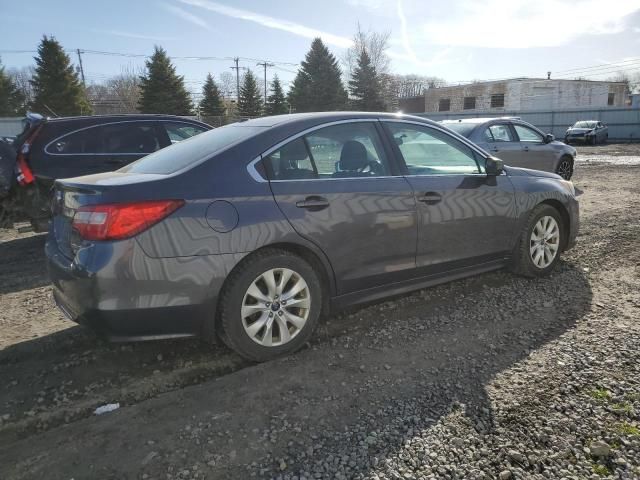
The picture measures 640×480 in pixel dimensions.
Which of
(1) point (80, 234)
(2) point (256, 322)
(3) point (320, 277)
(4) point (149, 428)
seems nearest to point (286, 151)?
(3) point (320, 277)

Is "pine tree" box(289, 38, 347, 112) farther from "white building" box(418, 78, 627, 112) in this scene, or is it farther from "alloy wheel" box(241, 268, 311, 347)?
Answer: "alloy wheel" box(241, 268, 311, 347)

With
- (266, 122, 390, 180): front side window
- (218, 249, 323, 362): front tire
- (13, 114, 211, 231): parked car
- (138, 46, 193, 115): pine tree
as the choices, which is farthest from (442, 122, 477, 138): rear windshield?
(138, 46, 193, 115): pine tree

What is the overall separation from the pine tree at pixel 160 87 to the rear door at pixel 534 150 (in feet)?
121

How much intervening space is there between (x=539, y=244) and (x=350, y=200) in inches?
91.1

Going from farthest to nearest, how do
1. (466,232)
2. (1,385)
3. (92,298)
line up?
(466,232), (1,385), (92,298)

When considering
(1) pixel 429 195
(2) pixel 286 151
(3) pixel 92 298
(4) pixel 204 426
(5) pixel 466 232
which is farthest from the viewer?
(5) pixel 466 232

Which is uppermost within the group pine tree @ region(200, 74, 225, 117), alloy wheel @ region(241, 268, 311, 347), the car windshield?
pine tree @ region(200, 74, 225, 117)

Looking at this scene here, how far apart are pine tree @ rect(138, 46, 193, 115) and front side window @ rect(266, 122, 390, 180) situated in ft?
136

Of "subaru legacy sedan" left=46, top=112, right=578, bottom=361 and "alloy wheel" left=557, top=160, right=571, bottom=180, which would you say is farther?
"alloy wheel" left=557, top=160, right=571, bottom=180

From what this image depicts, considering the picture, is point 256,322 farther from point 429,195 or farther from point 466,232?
point 466,232

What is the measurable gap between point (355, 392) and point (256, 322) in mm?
783

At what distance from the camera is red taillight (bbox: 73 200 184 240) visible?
2.71m

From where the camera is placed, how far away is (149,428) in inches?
99.5

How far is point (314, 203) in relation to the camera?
3.24m
